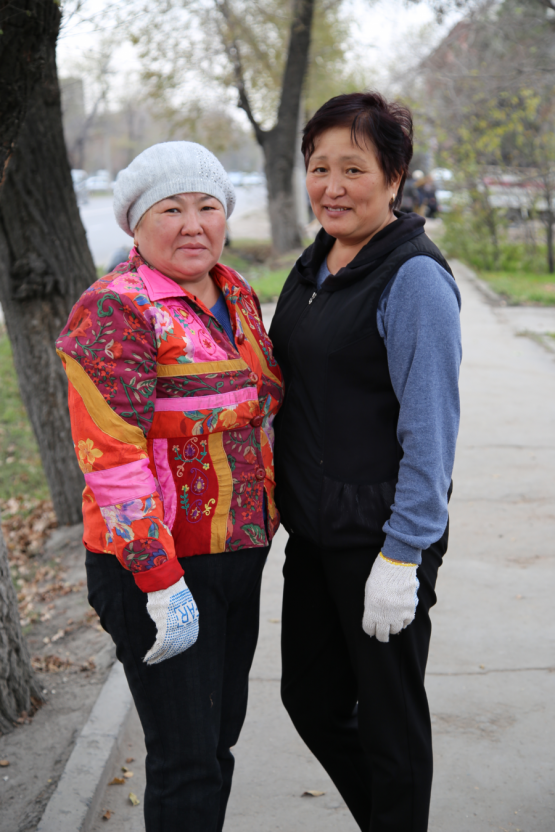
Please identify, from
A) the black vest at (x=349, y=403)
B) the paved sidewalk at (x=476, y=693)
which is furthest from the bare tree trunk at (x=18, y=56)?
the paved sidewalk at (x=476, y=693)

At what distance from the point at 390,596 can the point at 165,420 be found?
2.23 ft

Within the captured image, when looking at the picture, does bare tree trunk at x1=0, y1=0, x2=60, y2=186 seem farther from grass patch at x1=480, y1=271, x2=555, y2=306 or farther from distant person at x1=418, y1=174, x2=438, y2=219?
distant person at x1=418, y1=174, x2=438, y2=219

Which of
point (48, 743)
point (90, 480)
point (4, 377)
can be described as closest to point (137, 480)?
point (90, 480)

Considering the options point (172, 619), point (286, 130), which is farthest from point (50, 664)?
point (286, 130)

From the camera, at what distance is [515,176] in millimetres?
13391

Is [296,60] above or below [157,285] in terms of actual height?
above

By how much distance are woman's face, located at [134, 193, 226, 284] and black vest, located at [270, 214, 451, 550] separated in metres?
0.32

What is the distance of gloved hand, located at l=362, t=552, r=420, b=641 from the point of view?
1.80 metres

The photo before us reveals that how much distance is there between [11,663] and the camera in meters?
2.93

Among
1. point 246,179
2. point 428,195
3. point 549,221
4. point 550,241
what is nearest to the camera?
point 549,221

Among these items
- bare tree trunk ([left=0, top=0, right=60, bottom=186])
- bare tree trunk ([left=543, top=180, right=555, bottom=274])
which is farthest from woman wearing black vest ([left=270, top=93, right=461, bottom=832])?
bare tree trunk ([left=543, top=180, right=555, bottom=274])

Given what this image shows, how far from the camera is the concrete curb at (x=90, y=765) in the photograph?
8.26 ft

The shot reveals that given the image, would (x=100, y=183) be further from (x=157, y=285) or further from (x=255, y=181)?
(x=157, y=285)

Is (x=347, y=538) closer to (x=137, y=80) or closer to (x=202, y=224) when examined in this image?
(x=202, y=224)
